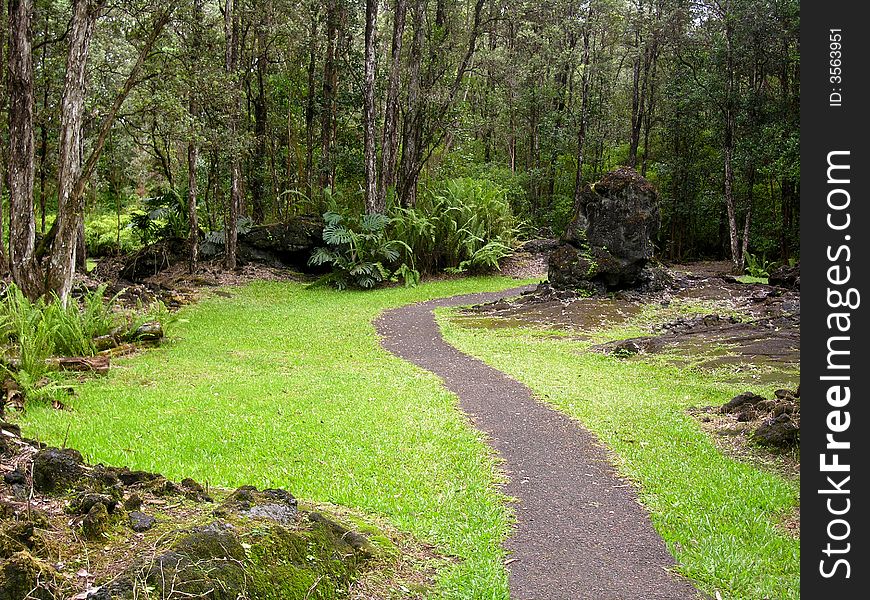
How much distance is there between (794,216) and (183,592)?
93.8 feet

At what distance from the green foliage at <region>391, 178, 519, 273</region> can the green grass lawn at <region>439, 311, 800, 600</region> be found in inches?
435

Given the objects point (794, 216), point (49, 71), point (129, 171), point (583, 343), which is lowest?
point (583, 343)

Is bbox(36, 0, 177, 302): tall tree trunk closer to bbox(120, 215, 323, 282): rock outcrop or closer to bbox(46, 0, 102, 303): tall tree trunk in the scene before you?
bbox(46, 0, 102, 303): tall tree trunk

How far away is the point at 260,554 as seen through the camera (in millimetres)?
3441

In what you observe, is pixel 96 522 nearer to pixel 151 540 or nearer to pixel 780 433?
pixel 151 540

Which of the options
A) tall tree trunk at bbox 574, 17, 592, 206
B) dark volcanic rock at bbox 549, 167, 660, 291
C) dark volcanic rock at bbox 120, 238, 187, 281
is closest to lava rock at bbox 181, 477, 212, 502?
dark volcanic rock at bbox 549, 167, 660, 291

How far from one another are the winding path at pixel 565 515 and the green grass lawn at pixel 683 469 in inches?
6.8

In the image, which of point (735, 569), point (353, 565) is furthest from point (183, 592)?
point (735, 569)

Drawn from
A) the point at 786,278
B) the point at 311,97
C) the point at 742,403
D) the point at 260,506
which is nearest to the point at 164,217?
the point at 311,97

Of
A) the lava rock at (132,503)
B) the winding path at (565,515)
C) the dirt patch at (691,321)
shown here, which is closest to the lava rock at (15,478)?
the lava rock at (132,503)

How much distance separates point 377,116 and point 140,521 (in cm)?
2442

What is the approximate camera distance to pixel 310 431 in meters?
7.20

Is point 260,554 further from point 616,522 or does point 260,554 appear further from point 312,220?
point 312,220

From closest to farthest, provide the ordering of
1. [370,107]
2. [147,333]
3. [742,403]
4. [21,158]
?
[742,403] → [21,158] → [147,333] → [370,107]
